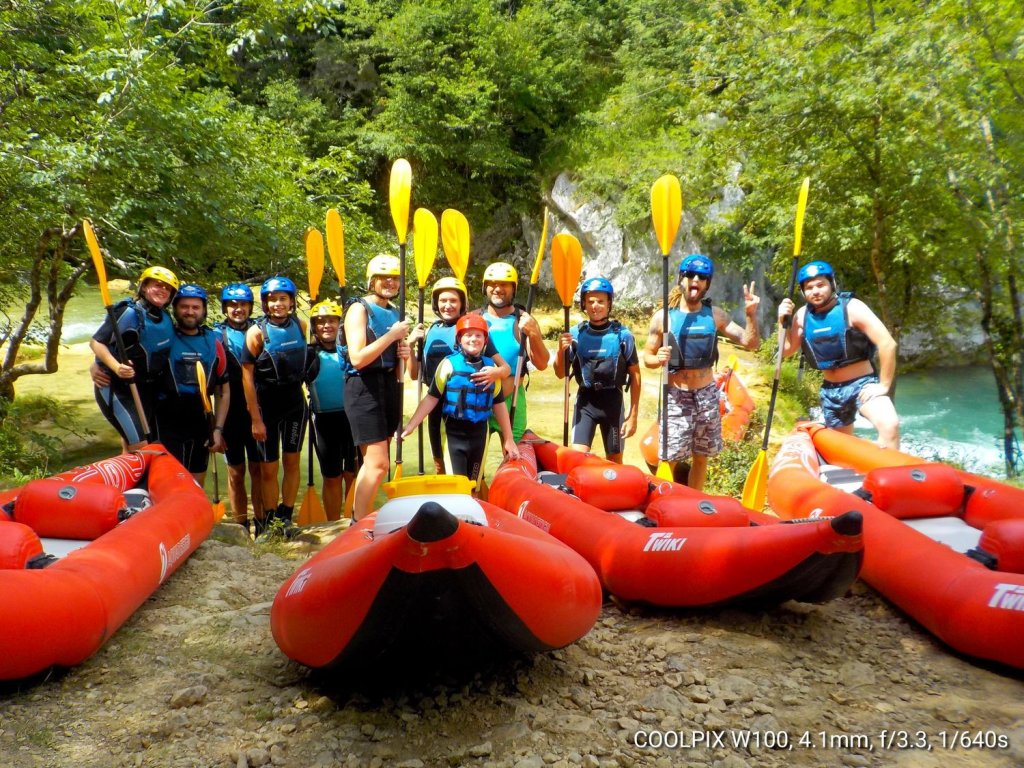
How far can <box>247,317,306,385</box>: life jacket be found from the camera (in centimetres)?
437

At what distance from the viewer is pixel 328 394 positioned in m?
4.43

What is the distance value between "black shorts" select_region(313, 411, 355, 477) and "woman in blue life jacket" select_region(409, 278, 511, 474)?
0.62 metres

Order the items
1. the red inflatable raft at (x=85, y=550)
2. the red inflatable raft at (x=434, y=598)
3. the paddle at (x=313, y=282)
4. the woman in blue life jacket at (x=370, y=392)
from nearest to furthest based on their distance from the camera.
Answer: the red inflatable raft at (x=434, y=598) → the red inflatable raft at (x=85, y=550) → the woman in blue life jacket at (x=370, y=392) → the paddle at (x=313, y=282)

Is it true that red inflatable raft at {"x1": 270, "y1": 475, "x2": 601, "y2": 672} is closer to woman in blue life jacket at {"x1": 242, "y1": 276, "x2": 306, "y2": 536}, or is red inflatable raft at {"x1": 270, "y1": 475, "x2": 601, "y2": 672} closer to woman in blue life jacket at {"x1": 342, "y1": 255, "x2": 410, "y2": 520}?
woman in blue life jacket at {"x1": 342, "y1": 255, "x2": 410, "y2": 520}

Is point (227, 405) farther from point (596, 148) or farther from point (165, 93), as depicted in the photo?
point (596, 148)

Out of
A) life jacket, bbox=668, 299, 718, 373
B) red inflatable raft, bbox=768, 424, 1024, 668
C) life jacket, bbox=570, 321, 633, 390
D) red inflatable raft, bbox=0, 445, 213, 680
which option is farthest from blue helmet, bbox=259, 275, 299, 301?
red inflatable raft, bbox=768, 424, 1024, 668

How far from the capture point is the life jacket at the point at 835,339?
402cm

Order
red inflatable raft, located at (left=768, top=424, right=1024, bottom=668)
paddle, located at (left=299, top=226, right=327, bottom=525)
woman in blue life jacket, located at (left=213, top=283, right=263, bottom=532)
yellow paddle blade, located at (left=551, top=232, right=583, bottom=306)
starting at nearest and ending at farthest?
1. red inflatable raft, located at (left=768, top=424, right=1024, bottom=668)
2. woman in blue life jacket, located at (left=213, top=283, right=263, bottom=532)
3. yellow paddle blade, located at (left=551, top=232, right=583, bottom=306)
4. paddle, located at (left=299, top=226, right=327, bottom=525)

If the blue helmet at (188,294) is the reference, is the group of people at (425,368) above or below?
below

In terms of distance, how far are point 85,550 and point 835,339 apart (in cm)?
399

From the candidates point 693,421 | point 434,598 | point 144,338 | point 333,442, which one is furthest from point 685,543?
point 144,338

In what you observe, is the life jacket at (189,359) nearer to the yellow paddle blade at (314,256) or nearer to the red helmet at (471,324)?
the yellow paddle blade at (314,256)

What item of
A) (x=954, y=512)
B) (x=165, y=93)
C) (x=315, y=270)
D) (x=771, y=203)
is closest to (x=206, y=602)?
(x=315, y=270)

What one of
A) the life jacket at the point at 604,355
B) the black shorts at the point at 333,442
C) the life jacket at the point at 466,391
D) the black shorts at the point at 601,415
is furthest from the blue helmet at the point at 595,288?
the black shorts at the point at 333,442
